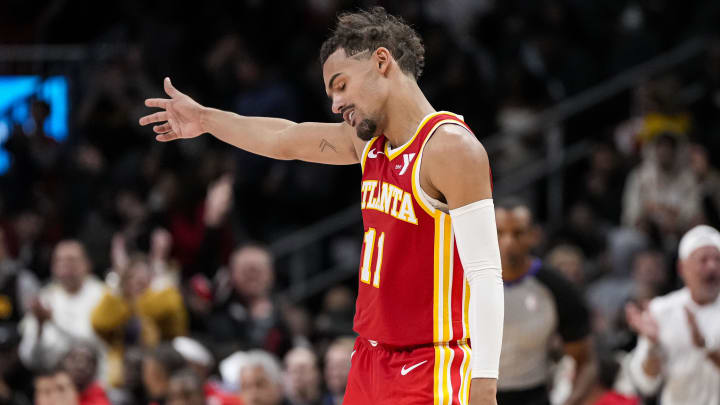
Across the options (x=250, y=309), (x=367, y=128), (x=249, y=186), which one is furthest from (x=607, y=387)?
(x=249, y=186)

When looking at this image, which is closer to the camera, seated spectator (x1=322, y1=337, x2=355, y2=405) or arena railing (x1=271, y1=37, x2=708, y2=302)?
seated spectator (x1=322, y1=337, x2=355, y2=405)

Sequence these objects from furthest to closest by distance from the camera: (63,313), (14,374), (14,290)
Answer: (14,290), (63,313), (14,374)

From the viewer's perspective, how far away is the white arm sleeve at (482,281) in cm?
354

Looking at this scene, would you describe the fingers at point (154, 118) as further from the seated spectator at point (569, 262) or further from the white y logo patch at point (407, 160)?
the seated spectator at point (569, 262)

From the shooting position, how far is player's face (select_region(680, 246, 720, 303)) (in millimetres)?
6590

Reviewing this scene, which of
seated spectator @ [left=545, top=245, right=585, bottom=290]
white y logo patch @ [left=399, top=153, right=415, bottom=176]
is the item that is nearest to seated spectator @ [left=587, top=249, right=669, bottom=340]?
seated spectator @ [left=545, top=245, right=585, bottom=290]

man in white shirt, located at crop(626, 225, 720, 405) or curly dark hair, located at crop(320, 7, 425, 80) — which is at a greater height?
curly dark hair, located at crop(320, 7, 425, 80)

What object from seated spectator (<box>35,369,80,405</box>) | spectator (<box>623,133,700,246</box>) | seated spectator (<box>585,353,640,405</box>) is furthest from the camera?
spectator (<box>623,133,700,246</box>)

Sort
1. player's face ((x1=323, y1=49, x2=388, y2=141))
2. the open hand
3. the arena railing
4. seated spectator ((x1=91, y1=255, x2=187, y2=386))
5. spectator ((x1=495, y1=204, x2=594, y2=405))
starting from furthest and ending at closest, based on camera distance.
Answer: the arena railing < seated spectator ((x1=91, y1=255, x2=187, y2=386)) < spectator ((x1=495, y1=204, x2=594, y2=405)) < the open hand < player's face ((x1=323, y1=49, x2=388, y2=141))

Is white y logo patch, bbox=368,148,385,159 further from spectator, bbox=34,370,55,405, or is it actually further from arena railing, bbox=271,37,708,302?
arena railing, bbox=271,37,708,302

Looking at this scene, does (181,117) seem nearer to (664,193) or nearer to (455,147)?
(455,147)

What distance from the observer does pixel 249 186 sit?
11586 mm

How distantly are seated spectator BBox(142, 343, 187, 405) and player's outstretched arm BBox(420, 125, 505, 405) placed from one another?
13.6ft

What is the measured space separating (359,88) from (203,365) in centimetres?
451
